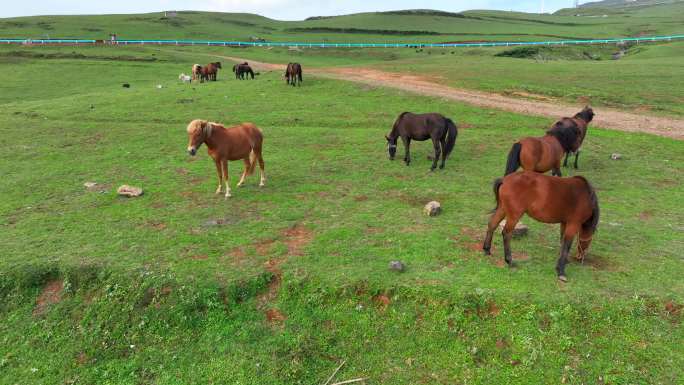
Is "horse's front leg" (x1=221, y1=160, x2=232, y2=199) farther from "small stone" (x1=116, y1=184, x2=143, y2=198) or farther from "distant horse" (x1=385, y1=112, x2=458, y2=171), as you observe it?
"distant horse" (x1=385, y1=112, x2=458, y2=171)

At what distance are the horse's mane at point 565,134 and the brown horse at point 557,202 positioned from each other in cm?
446

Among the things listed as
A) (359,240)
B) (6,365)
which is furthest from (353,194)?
(6,365)

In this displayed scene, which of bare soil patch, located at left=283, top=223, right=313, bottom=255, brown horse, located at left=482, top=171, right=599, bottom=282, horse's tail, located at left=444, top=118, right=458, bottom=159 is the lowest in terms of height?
bare soil patch, located at left=283, top=223, right=313, bottom=255

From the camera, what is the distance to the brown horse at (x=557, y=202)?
601 centimetres

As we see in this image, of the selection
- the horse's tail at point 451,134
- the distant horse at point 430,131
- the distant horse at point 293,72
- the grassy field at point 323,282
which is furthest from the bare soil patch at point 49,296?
the distant horse at point 293,72

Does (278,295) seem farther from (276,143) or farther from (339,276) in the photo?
(276,143)

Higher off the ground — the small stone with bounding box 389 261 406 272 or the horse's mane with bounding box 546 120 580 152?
the horse's mane with bounding box 546 120 580 152

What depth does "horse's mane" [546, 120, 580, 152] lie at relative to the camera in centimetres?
1013

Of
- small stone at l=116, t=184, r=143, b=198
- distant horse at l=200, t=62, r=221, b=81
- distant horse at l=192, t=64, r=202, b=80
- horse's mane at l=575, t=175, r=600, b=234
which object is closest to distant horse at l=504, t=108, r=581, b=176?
horse's mane at l=575, t=175, r=600, b=234

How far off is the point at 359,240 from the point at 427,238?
1.25 metres

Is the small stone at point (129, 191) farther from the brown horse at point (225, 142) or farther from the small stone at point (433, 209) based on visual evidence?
the small stone at point (433, 209)

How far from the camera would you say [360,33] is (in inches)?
3853

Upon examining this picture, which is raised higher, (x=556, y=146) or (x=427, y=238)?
(x=556, y=146)

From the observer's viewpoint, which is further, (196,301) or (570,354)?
(196,301)
